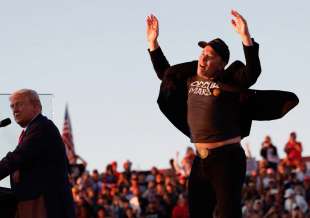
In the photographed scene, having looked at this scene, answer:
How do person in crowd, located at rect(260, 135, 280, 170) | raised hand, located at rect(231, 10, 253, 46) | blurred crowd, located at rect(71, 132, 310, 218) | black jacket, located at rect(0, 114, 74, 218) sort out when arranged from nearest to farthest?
raised hand, located at rect(231, 10, 253, 46), black jacket, located at rect(0, 114, 74, 218), blurred crowd, located at rect(71, 132, 310, 218), person in crowd, located at rect(260, 135, 280, 170)

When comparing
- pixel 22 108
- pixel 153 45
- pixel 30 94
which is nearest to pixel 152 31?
pixel 153 45

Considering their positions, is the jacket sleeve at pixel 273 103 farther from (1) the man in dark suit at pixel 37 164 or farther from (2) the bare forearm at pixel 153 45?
(1) the man in dark suit at pixel 37 164

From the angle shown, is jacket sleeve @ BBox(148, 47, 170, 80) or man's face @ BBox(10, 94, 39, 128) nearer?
man's face @ BBox(10, 94, 39, 128)

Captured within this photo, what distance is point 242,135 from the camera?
7277 millimetres

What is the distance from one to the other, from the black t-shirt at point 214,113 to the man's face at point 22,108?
1.28 meters

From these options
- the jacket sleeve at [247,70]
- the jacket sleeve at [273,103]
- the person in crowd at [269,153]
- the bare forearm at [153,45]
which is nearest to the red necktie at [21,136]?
the bare forearm at [153,45]

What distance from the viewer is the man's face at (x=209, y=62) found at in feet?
23.4

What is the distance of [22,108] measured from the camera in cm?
731

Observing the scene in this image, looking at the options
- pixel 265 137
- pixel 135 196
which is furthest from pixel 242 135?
pixel 265 137

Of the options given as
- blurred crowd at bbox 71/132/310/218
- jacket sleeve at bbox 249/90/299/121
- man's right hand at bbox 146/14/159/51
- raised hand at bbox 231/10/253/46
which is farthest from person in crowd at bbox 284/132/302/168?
raised hand at bbox 231/10/253/46

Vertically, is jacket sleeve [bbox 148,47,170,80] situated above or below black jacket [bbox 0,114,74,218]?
above

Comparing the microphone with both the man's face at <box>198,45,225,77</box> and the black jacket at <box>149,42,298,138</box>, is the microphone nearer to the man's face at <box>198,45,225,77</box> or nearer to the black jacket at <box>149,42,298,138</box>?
the black jacket at <box>149,42,298,138</box>

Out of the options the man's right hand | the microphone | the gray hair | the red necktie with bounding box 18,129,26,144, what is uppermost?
the man's right hand

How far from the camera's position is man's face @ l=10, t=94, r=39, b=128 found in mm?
7281
